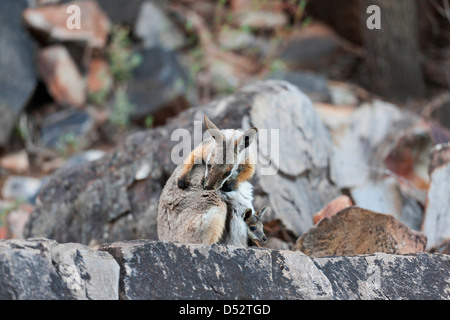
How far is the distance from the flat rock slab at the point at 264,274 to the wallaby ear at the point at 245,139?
136 centimetres

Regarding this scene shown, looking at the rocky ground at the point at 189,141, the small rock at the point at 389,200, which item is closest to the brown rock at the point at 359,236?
the rocky ground at the point at 189,141

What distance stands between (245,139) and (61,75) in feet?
29.2

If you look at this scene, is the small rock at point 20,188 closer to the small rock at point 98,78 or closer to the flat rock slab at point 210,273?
the small rock at point 98,78

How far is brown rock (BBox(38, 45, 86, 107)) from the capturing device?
13359 mm

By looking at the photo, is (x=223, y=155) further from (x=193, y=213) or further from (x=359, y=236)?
(x=359, y=236)

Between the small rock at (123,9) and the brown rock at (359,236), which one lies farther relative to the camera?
the small rock at (123,9)

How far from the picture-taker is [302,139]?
25.8 feet

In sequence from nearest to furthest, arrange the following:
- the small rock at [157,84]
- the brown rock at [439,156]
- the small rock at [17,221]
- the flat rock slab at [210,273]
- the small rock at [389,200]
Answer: the flat rock slab at [210,273] → the brown rock at [439,156] → the small rock at [389,200] → the small rock at [17,221] → the small rock at [157,84]

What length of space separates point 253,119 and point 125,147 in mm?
1718

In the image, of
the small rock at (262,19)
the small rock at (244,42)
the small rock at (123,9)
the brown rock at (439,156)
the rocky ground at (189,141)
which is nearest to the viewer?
the rocky ground at (189,141)

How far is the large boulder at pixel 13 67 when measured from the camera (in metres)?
12.7

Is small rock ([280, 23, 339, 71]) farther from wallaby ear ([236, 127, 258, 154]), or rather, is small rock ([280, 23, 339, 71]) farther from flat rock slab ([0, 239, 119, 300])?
flat rock slab ([0, 239, 119, 300])
